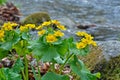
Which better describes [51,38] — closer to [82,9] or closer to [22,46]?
[22,46]

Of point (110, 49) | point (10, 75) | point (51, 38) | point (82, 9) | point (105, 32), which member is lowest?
point (82, 9)

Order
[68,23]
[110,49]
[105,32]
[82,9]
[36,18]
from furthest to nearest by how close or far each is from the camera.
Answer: [82,9] → [68,23] → [36,18] → [105,32] → [110,49]

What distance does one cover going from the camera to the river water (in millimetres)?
8424

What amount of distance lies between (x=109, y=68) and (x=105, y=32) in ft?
11.9

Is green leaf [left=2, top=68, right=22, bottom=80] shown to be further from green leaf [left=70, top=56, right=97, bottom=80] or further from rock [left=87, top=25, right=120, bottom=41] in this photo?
rock [left=87, top=25, right=120, bottom=41]

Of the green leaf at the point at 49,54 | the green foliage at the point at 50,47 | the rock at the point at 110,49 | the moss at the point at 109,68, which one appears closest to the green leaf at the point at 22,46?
the green foliage at the point at 50,47

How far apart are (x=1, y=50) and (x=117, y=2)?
7.83 meters

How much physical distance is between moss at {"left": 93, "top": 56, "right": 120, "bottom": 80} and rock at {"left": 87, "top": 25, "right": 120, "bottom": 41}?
2.95 meters

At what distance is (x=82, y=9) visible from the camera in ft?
31.7

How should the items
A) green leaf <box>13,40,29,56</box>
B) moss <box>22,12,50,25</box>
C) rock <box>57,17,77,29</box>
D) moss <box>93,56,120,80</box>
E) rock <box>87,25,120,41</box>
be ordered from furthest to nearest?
rock <box>57,17,77,29</box> < moss <box>22,12,50,25</box> < rock <box>87,25,120,41</box> < moss <box>93,56,120,80</box> < green leaf <box>13,40,29,56</box>

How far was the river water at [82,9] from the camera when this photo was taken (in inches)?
332

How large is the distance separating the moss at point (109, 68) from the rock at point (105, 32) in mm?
2951

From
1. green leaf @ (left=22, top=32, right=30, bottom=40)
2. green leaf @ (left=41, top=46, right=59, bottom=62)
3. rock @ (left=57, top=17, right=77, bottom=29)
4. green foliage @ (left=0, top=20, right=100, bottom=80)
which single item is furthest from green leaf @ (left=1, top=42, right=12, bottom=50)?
rock @ (left=57, top=17, right=77, bottom=29)

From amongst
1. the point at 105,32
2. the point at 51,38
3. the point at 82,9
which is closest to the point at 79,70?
the point at 51,38
